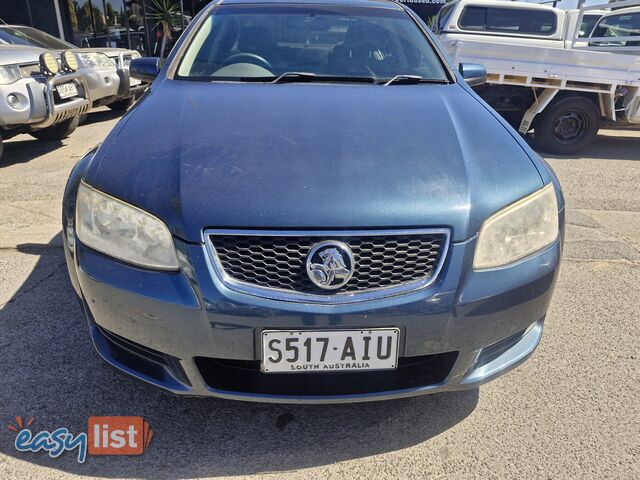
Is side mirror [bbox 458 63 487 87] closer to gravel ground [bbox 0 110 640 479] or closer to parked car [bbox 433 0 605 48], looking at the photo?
gravel ground [bbox 0 110 640 479]

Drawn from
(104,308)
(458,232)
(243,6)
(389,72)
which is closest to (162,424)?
(104,308)

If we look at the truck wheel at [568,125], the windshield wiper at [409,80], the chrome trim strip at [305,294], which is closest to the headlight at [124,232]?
the chrome trim strip at [305,294]

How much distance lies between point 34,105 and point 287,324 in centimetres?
465

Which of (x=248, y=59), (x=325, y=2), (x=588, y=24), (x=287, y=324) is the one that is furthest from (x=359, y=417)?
(x=588, y=24)

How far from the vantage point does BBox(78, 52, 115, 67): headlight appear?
6.47 metres

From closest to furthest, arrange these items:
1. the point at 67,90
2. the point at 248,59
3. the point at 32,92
→ the point at 248,59
the point at 32,92
the point at 67,90

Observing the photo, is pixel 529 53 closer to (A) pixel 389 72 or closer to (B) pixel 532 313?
(A) pixel 389 72

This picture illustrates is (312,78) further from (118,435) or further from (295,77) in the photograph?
(118,435)

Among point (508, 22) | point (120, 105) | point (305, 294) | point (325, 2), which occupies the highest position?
point (325, 2)

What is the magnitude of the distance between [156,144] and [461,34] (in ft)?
24.0

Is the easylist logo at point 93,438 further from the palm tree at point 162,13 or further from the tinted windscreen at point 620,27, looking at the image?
the palm tree at point 162,13

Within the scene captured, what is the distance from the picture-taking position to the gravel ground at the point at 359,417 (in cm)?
175

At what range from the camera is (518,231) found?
66.1 inches

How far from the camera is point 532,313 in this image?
1706mm
